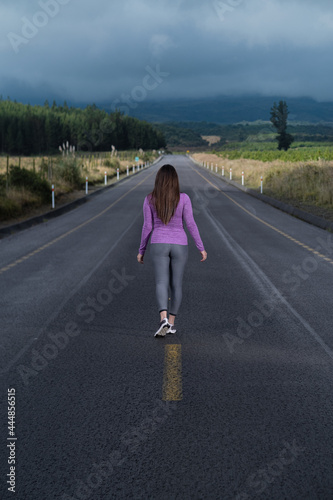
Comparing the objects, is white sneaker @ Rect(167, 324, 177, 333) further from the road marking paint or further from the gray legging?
the road marking paint

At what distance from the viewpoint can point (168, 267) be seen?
21.1 ft

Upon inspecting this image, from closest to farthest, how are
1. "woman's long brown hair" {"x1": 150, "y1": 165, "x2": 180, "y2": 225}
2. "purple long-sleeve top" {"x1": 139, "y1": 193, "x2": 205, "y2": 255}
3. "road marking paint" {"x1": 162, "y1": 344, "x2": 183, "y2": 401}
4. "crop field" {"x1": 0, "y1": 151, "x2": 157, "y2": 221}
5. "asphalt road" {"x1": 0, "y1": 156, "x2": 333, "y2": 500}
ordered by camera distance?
"asphalt road" {"x1": 0, "y1": 156, "x2": 333, "y2": 500}, "road marking paint" {"x1": 162, "y1": 344, "x2": 183, "y2": 401}, "woman's long brown hair" {"x1": 150, "y1": 165, "x2": 180, "y2": 225}, "purple long-sleeve top" {"x1": 139, "y1": 193, "x2": 205, "y2": 255}, "crop field" {"x1": 0, "y1": 151, "x2": 157, "y2": 221}

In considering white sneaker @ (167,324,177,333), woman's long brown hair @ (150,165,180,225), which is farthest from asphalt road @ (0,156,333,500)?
woman's long brown hair @ (150,165,180,225)

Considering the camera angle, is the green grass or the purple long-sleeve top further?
the green grass

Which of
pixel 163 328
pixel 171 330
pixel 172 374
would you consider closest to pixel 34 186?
pixel 171 330

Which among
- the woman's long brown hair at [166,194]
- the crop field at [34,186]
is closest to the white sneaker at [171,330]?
the woman's long brown hair at [166,194]

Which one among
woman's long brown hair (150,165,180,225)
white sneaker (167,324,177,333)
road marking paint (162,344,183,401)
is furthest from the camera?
white sneaker (167,324,177,333)

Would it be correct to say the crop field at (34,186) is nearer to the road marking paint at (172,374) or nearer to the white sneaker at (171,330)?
the white sneaker at (171,330)

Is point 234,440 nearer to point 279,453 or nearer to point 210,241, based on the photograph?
point 279,453

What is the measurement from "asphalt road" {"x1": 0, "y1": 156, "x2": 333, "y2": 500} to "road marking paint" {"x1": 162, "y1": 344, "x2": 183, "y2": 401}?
19mm

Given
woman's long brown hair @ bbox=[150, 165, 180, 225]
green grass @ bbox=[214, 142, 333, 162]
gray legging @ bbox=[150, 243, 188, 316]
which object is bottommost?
gray legging @ bbox=[150, 243, 188, 316]

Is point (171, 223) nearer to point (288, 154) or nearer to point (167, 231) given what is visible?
point (167, 231)

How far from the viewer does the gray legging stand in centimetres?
634

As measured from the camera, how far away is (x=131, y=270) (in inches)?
428
